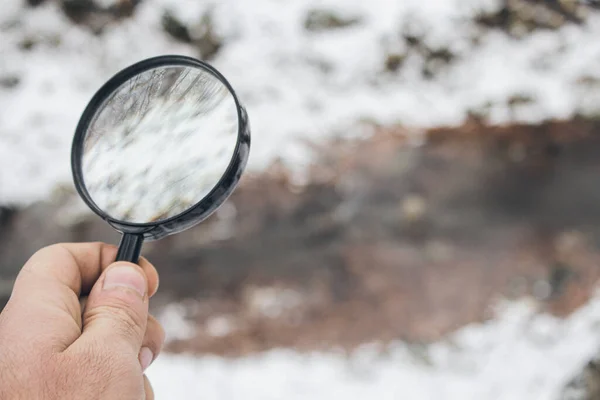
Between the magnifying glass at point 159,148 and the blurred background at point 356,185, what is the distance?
236 cm

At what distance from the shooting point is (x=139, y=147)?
1.63m

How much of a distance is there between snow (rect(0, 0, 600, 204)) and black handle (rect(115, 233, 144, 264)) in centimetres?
258

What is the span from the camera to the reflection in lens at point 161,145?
1576mm

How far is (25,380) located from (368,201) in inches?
126

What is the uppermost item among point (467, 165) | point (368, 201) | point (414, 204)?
point (467, 165)

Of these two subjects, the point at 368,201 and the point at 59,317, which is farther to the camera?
the point at 368,201

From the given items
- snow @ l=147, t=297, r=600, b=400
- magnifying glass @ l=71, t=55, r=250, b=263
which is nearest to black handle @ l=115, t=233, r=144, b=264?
magnifying glass @ l=71, t=55, r=250, b=263

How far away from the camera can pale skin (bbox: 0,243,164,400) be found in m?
1.21

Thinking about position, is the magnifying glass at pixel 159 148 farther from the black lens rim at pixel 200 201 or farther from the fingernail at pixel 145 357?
the fingernail at pixel 145 357

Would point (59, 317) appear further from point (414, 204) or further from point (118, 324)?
point (414, 204)

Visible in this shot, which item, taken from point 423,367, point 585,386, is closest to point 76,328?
point 423,367

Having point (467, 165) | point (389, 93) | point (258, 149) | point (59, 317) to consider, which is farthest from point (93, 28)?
point (59, 317)

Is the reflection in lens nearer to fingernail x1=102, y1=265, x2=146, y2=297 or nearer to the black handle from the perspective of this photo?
the black handle

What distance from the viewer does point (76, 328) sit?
4.36 feet
